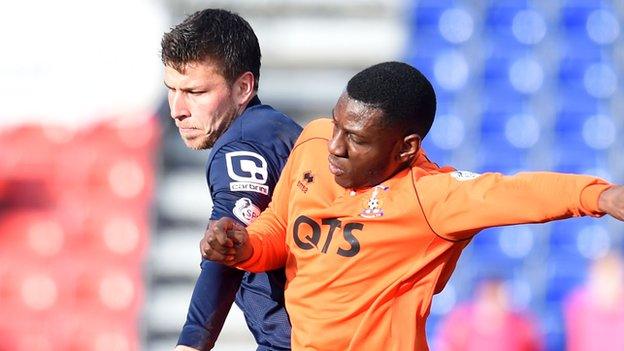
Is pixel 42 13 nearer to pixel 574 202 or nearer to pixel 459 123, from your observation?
pixel 459 123

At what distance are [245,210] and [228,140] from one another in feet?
0.77

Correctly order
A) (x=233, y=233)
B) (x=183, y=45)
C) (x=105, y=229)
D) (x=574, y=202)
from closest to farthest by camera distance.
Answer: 1. (x=574, y=202)
2. (x=233, y=233)
3. (x=183, y=45)
4. (x=105, y=229)

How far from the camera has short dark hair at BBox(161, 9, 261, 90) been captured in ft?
11.2

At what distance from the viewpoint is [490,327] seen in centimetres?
782

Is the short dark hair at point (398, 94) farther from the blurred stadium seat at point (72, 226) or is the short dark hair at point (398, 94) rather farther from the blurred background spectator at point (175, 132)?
the blurred stadium seat at point (72, 226)

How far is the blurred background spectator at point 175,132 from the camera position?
8492 mm

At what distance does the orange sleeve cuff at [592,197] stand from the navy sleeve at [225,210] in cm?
97

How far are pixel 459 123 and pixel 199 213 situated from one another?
2066 mm

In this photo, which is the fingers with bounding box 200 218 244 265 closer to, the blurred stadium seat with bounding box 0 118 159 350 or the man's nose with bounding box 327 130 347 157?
the man's nose with bounding box 327 130 347 157

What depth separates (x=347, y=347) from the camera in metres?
2.93

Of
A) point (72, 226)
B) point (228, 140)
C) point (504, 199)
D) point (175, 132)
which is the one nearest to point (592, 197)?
point (504, 199)

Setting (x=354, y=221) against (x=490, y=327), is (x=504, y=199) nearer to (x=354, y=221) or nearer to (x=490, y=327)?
(x=354, y=221)

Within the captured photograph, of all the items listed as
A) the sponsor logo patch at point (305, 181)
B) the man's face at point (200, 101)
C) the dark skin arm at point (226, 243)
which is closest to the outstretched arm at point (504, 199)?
the sponsor logo patch at point (305, 181)

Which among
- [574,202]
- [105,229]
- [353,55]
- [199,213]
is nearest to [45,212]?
[105,229]
